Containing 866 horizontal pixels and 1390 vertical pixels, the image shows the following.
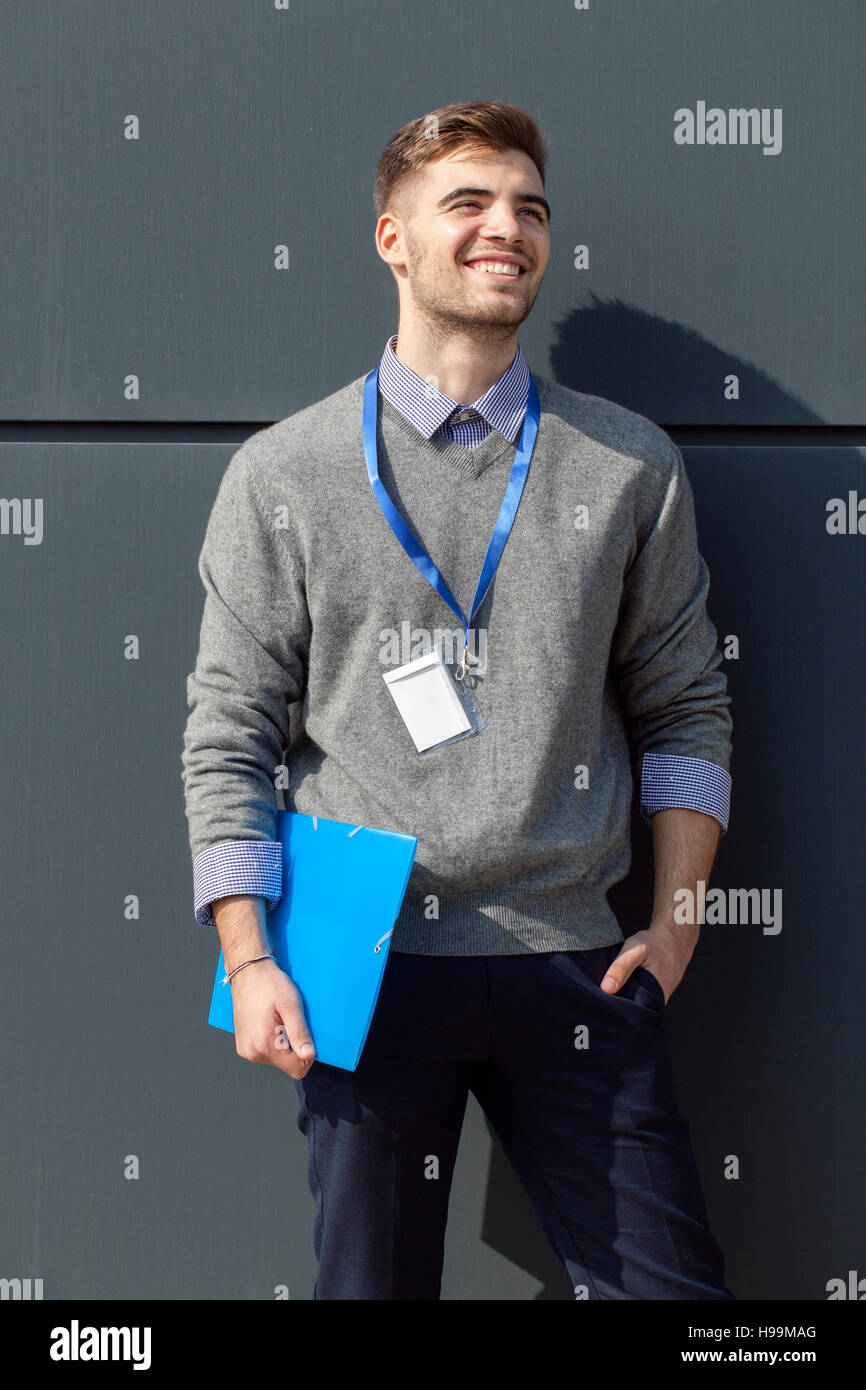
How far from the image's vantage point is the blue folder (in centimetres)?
157

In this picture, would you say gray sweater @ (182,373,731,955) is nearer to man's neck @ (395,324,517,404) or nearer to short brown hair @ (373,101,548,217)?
man's neck @ (395,324,517,404)

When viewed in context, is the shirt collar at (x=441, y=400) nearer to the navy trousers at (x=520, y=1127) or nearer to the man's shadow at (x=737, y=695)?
the man's shadow at (x=737, y=695)

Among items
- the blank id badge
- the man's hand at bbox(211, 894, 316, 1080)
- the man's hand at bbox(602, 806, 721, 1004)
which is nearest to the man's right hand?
the man's hand at bbox(211, 894, 316, 1080)

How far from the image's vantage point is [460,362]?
5.82ft

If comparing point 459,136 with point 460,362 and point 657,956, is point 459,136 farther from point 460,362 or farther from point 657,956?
point 657,956

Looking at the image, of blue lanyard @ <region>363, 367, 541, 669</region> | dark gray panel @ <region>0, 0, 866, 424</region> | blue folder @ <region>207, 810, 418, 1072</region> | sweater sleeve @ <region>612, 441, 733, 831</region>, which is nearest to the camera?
blue folder @ <region>207, 810, 418, 1072</region>

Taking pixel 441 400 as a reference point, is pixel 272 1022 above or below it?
below

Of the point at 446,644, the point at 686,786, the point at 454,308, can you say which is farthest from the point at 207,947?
the point at 454,308

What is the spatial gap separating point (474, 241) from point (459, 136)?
0.58 feet

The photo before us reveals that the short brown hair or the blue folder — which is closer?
the blue folder

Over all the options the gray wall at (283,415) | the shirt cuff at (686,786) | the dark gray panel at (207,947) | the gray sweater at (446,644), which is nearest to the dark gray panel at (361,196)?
the gray wall at (283,415)

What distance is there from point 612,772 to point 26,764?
1.14 metres

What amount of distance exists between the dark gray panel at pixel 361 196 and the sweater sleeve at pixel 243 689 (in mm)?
533

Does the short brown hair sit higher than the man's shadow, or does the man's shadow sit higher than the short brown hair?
the short brown hair
